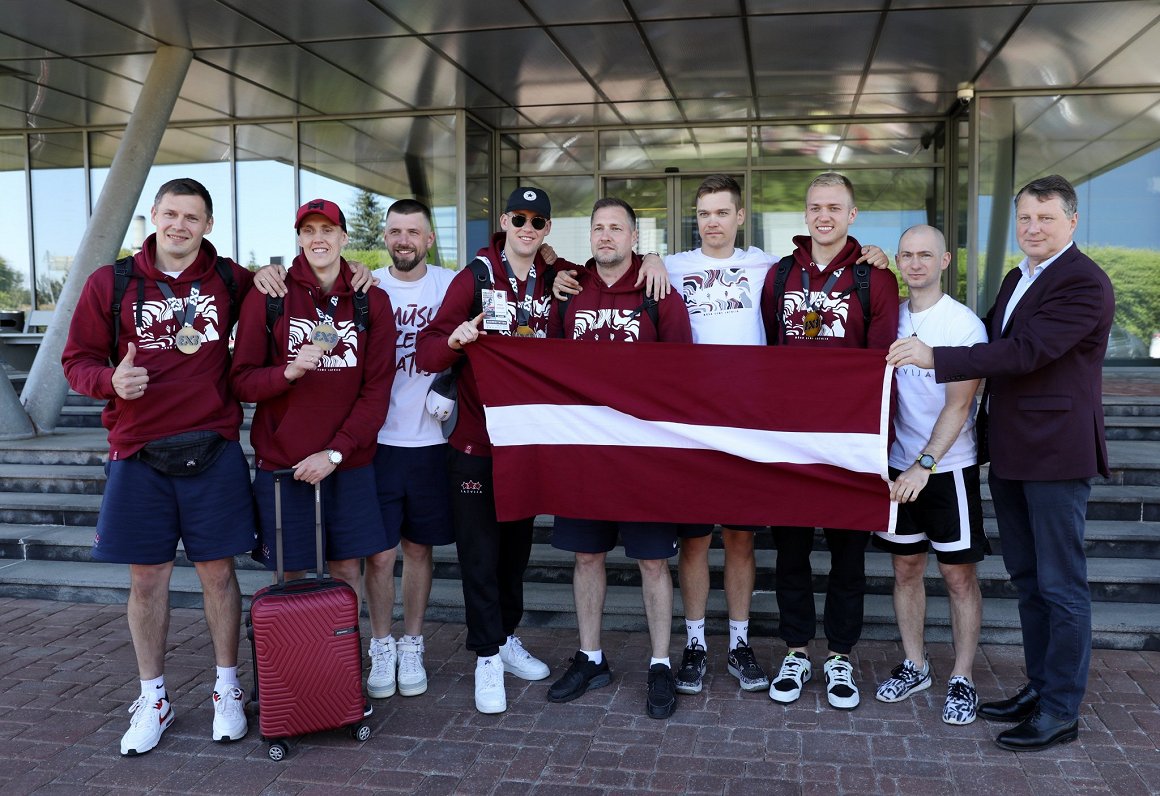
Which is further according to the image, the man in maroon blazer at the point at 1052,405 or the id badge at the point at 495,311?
the id badge at the point at 495,311

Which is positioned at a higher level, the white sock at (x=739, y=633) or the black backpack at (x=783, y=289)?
the black backpack at (x=783, y=289)

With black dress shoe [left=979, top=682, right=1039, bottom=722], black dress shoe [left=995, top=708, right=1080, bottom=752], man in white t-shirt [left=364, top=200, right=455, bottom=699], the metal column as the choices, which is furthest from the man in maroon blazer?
the metal column

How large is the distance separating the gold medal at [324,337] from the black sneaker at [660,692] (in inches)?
83.2

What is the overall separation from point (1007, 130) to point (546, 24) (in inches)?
241

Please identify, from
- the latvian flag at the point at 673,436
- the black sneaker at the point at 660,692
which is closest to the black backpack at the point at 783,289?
the latvian flag at the point at 673,436

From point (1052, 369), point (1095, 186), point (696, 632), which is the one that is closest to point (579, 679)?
point (696, 632)

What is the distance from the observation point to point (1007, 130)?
1083 cm

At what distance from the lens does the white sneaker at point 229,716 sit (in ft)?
12.4

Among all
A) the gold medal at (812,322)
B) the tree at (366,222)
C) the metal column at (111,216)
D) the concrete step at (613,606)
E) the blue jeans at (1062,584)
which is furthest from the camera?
the tree at (366,222)

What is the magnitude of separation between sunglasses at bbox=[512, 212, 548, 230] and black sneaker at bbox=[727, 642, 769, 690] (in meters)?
2.27

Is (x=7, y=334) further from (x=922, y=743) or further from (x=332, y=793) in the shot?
(x=922, y=743)

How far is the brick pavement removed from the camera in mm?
3416

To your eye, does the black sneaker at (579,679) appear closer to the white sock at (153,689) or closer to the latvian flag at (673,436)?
the latvian flag at (673,436)

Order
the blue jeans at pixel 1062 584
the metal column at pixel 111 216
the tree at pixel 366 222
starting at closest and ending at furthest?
1. the blue jeans at pixel 1062 584
2. the metal column at pixel 111 216
3. the tree at pixel 366 222
